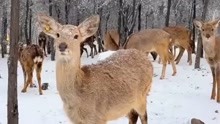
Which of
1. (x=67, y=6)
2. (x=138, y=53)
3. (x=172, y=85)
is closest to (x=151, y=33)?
(x=172, y=85)

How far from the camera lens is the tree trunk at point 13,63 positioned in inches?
317

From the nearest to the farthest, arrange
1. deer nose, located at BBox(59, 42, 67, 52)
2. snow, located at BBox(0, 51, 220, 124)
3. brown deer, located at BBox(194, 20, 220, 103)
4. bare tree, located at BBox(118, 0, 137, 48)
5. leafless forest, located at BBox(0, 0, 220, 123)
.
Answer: deer nose, located at BBox(59, 42, 67, 52)
snow, located at BBox(0, 51, 220, 124)
brown deer, located at BBox(194, 20, 220, 103)
bare tree, located at BBox(118, 0, 137, 48)
leafless forest, located at BBox(0, 0, 220, 123)

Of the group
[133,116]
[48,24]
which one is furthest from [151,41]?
[48,24]

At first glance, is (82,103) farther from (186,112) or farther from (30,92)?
(30,92)

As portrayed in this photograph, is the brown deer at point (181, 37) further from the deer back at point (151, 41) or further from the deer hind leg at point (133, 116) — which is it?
the deer hind leg at point (133, 116)

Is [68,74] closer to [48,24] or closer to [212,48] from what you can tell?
[48,24]

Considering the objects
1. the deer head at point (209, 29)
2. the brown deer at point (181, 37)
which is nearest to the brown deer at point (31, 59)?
the deer head at point (209, 29)

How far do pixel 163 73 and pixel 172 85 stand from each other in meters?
1.47

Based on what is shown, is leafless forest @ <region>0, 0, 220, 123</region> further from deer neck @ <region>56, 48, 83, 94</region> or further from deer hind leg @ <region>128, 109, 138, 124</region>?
deer neck @ <region>56, 48, 83, 94</region>

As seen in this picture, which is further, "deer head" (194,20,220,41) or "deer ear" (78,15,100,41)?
"deer head" (194,20,220,41)

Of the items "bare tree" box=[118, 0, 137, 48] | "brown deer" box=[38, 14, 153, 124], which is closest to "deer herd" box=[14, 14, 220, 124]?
"brown deer" box=[38, 14, 153, 124]

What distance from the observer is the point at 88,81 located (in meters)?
6.63

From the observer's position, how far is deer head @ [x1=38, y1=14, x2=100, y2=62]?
5945 millimetres

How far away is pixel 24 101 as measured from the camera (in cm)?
1181
